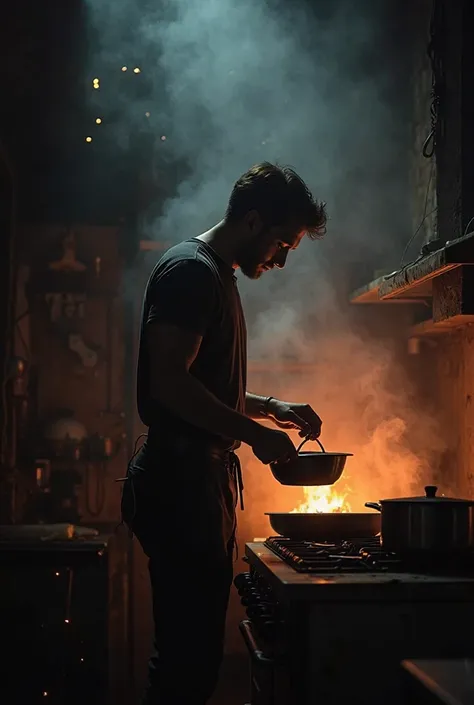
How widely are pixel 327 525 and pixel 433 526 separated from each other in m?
0.64

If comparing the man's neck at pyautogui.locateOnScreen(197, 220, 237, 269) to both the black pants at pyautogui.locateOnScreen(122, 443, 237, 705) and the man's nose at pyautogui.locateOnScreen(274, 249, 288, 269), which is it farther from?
the black pants at pyautogui.locateOnScreen(122, 443, 237, 705)

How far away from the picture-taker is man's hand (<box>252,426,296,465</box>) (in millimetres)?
2541

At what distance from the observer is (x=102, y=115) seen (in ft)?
20.1

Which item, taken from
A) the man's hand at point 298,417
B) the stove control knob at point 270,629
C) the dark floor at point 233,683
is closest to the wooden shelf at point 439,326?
the man's hand at point 298,417

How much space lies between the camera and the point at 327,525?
305cm

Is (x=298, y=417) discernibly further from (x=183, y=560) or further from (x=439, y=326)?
(x=439, y=326)

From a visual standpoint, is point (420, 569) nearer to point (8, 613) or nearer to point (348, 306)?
point (8, 613)

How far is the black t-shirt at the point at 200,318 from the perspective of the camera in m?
2.51

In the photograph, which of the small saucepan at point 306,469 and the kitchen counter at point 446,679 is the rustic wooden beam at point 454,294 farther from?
the kitchen counter at point 446,679

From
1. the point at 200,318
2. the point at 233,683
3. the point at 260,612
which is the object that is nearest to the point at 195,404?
the point at 200,318

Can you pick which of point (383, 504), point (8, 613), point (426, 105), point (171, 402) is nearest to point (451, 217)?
point (426, 105)

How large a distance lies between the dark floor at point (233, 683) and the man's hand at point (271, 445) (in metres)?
2.67

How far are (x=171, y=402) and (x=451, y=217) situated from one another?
230 cm

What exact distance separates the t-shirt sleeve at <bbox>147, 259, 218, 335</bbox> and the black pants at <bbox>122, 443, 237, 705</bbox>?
0.40 metres
